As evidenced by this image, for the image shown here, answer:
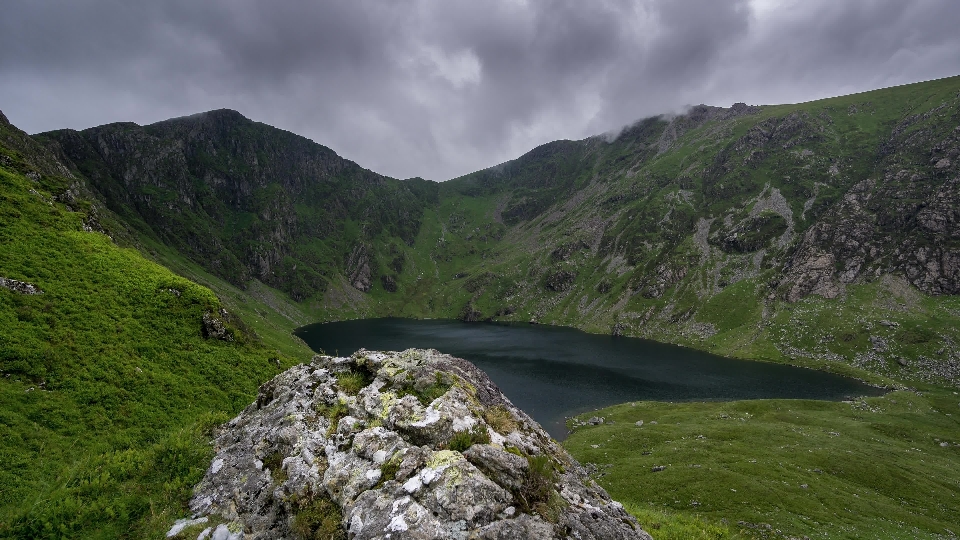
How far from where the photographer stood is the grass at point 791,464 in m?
38.7

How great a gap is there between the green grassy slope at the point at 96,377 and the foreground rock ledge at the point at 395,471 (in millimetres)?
1798

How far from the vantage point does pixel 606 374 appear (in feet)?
408

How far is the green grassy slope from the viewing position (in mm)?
10977

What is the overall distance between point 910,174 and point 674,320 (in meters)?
131

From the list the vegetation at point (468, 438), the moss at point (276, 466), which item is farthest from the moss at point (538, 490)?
the moss at point (276, 466)

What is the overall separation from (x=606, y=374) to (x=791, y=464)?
72.3 m

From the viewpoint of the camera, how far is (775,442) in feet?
207

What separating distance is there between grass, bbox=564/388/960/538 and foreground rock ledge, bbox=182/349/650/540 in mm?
9260

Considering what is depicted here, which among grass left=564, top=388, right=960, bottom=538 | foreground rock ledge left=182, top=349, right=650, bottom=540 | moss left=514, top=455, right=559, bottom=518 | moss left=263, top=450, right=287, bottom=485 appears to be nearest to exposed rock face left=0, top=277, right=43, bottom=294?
foreground rock ledge left=182, top=349, right=650, bottom=540

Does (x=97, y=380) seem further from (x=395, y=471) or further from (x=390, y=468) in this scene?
(x=395, y=471)

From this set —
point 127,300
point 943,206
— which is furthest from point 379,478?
point 943,206

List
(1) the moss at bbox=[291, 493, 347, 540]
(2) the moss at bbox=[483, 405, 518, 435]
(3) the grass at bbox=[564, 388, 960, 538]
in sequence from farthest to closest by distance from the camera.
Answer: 1. (3) the grass at bbox=[564, 388, 960, 538]
2. (2) the moss at bbox=[483, 405, 518, 435]
3. (1) the moss at bbox=[291, 493, 347, 540]

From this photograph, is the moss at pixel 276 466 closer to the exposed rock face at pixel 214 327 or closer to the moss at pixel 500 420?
the moss at pixel 500 420

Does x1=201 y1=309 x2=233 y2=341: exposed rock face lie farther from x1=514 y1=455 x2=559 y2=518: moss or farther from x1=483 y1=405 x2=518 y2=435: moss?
x1=514 y1=455 x2=559 y2=518: moss
